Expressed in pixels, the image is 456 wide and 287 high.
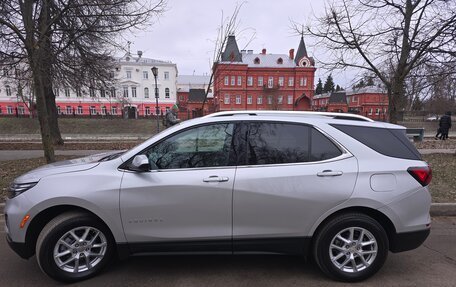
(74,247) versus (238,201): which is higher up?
(238,201)

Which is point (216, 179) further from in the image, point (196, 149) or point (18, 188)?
point (18, 188)

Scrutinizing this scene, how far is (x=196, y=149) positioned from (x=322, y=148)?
1385 mm

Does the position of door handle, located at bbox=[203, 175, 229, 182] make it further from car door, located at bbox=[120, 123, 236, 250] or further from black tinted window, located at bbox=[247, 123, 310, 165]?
black tinted window, located at bbox=[247, 123, 310, 165]

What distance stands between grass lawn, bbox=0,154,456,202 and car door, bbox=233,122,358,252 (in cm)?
373

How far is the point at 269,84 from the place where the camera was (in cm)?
6122

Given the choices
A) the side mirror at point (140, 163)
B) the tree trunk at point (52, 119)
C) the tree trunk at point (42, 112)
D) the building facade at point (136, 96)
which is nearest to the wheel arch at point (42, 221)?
the side mirror at point (140, 163)

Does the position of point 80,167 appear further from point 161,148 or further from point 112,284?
point 112,284

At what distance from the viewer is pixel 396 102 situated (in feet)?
29.4

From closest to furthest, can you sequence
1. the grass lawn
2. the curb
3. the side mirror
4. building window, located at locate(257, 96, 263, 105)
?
1. the side mirror
2. the curb
3. the grass lawn
4. building window, located at locate(257, 96, 263, 105)

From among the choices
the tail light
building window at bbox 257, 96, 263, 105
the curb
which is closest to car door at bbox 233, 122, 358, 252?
the tail light

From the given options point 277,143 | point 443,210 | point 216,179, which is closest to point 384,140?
point 277,143

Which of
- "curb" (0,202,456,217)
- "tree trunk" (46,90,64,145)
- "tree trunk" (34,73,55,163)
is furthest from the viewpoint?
"tree trunk" (46,90,64,145)

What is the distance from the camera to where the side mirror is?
8.91ft

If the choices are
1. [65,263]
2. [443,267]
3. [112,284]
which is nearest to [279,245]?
[112,284]
